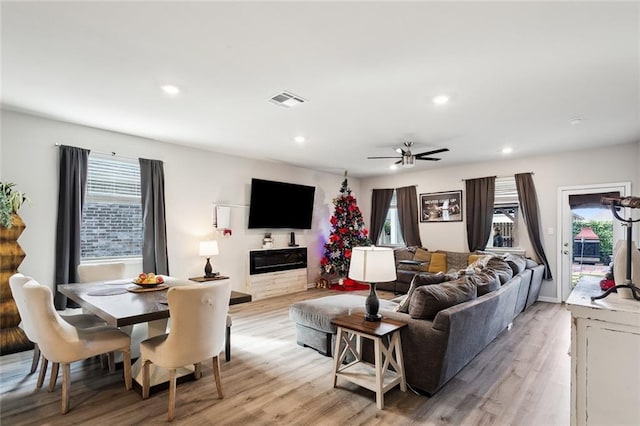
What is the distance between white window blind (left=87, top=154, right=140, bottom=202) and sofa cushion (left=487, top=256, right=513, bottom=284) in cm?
510

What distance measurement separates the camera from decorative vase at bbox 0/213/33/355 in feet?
11.5

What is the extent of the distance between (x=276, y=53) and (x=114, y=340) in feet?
8.53

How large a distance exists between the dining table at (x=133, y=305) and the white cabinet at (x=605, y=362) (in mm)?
2429

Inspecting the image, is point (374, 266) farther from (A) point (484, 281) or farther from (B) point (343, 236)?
(B) point (343, 236)

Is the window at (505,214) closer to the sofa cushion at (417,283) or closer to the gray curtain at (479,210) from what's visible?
the gray curtain at (479,210)

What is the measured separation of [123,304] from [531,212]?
646cm

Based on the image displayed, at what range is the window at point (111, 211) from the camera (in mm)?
4516

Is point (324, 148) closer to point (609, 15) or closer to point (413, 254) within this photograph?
point (413, 254)

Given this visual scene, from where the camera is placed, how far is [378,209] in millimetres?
8430

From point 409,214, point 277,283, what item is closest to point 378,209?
point 409,214

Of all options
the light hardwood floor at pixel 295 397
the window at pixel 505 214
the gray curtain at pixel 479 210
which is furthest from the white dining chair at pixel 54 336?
the window at pixel 505 214

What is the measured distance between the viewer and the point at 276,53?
250 centimetres

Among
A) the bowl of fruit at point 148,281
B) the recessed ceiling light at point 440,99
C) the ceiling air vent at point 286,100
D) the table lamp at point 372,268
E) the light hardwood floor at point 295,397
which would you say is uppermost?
the recessed ceiling light at point 440,99

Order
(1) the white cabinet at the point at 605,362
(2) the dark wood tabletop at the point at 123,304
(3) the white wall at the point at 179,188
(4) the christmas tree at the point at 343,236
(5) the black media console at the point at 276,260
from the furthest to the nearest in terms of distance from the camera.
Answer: (4) the christmas tree at the point at 343,236 < (5) the black media console at the point at 276,260 < (3) the white wall at the point at 179,188 < (2) the dark wood tabletop at the point at 123,304 < (1) the white cabinet at the point at 605,362
